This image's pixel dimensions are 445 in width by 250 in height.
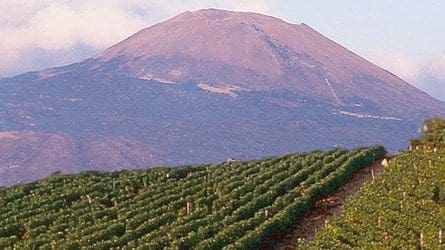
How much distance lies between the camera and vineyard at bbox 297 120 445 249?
1981cm

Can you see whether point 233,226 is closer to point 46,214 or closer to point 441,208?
point 441,208

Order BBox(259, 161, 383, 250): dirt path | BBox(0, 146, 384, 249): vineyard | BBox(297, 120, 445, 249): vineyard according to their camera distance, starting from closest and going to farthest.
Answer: BBox(297, 120, 445, 249): vineyard → BBox(0, 146, 384, 249): vineyard → BBox(259, 161, 383, 250): dirt path

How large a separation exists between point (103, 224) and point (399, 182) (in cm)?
1055

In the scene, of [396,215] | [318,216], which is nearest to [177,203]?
[318,216]

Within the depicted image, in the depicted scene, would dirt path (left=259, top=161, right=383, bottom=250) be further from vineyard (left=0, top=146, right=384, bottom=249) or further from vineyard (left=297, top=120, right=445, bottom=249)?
vineyard (left=297, top=120, right=445, bottom=249)

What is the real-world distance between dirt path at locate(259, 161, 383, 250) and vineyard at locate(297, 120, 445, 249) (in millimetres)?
1355

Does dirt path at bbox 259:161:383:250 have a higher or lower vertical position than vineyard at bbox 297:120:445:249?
lower

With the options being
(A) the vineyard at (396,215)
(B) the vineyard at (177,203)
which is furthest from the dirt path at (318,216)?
(A) the vineyard at (396,215)

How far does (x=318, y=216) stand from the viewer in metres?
27.3

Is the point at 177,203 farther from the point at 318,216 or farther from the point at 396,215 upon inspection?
the point at 396,215

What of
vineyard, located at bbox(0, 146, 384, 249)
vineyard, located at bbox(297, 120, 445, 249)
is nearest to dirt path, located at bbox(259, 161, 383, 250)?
vineyard, located at bbox(0, 146, 384, 249)

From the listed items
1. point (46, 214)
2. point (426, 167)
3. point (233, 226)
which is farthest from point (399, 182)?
point (46, 214)

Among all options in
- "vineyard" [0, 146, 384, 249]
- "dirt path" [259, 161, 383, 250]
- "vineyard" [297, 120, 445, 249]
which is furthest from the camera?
"dirt path" [259, 161, 383, 250]

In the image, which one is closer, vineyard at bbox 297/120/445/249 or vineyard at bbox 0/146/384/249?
vineyard at bbox 297/120/445/249
